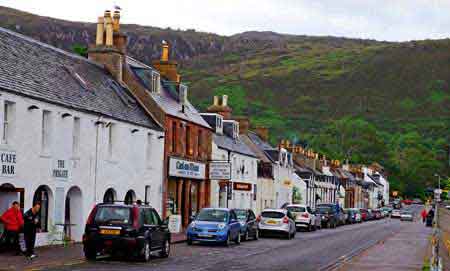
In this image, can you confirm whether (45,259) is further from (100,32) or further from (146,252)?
(100,32)

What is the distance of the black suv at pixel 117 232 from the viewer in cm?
2648

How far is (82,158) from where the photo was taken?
116 ft

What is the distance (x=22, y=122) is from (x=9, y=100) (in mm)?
1338

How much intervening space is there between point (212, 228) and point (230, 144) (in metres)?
25.5

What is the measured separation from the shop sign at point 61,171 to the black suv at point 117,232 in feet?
21.4

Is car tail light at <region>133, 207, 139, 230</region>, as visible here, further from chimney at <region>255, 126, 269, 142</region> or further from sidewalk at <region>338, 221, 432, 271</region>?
chimney at <region>255, 126, 269, 142</region>

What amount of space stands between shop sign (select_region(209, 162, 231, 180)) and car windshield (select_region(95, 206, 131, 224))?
24170 mm

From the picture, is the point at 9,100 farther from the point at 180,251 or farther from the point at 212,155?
the point at 212,155

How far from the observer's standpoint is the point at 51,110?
3247 cm

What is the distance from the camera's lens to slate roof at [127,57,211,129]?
155 ft

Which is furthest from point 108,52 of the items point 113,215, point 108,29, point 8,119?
point 113,215

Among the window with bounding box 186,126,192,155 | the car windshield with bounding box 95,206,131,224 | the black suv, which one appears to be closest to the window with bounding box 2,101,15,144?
the black suv

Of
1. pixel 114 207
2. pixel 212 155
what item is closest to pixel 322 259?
pixel 114 207

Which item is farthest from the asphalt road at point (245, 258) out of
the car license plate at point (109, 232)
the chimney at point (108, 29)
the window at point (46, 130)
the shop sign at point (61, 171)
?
the chimney at point (108, 29)
